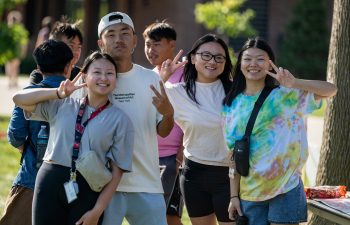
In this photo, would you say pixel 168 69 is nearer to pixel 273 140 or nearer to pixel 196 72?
pixel 196 72

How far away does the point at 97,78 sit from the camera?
2611mm

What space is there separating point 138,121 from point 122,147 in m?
0.29

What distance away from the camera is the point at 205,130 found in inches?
119

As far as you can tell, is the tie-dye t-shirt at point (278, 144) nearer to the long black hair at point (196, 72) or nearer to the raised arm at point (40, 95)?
the long black hair at point (196, 72)

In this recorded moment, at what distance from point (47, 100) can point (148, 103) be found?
0.69 m

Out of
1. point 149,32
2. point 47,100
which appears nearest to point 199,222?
point 47,100

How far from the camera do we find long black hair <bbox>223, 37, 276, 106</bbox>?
2.77 meters

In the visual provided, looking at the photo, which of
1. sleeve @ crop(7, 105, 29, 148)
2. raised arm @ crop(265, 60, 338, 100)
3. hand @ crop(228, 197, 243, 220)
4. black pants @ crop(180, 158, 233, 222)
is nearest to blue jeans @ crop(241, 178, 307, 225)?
hand @ crop(228, 197, 243, 220)

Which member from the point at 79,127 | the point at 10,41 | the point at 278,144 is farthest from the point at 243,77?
the point at 10,41

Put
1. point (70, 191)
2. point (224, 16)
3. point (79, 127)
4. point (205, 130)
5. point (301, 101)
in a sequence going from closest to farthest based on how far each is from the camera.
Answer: point (70, 191) < point (79, 127) < point (301, 101) < point (205, 130) < point (224, 16)

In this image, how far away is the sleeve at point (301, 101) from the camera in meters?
2.59

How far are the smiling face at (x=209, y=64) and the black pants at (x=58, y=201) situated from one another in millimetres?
1281

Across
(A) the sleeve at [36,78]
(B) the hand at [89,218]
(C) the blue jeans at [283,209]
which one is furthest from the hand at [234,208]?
(A) the sleeve at [36,78]

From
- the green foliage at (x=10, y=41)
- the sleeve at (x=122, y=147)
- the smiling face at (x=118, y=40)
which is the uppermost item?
the green foliage at (x=10, y=41)
